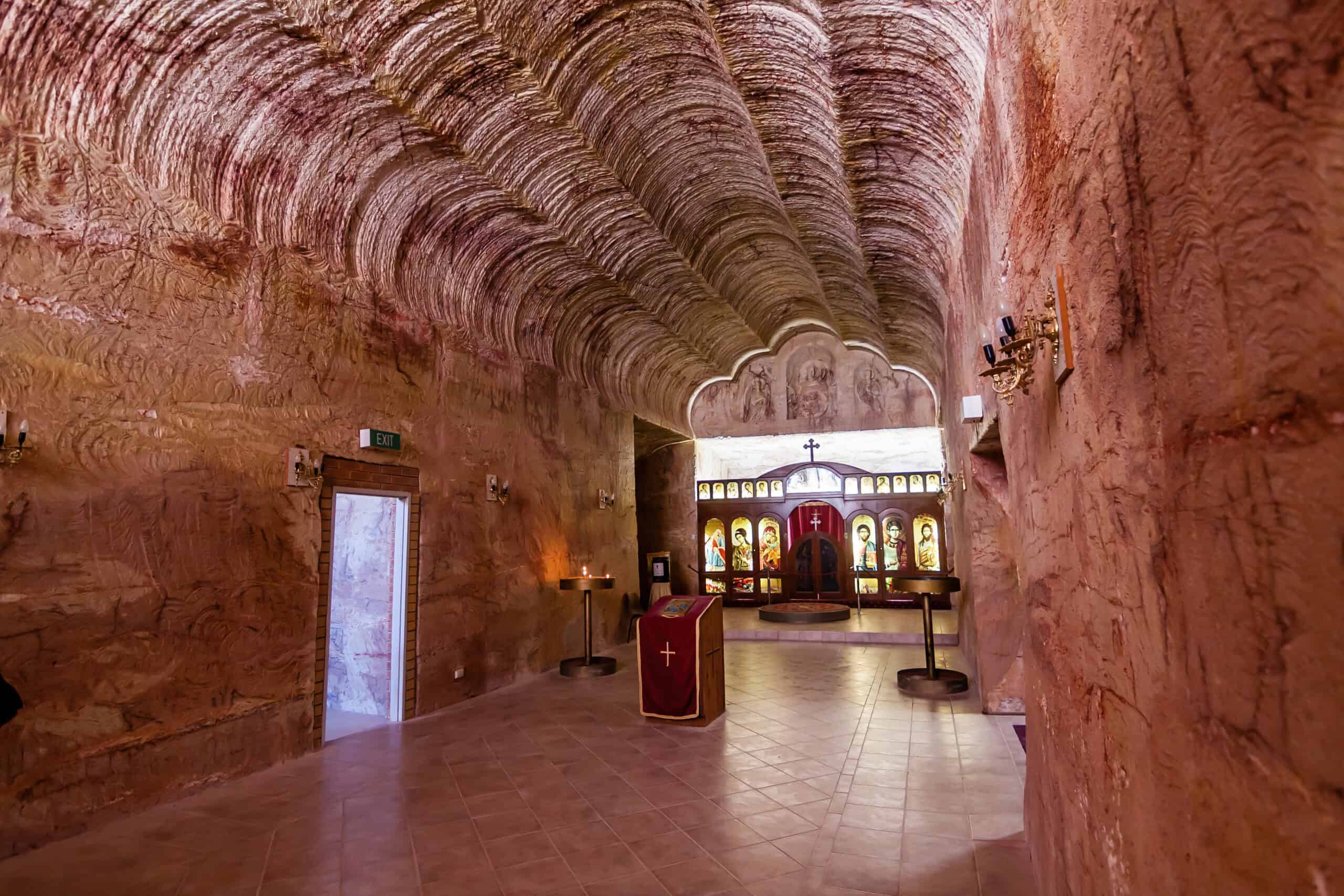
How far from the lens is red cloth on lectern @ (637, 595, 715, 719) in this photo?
7223 mm

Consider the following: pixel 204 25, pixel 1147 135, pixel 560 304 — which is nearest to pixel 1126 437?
pixel 1147 135

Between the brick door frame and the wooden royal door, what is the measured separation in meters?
11.4

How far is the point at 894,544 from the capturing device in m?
17.3

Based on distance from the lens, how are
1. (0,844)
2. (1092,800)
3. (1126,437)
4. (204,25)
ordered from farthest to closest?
(204,25) → (0,844) → (1092,800) → (1126,437)

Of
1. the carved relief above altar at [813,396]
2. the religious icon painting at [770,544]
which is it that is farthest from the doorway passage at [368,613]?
the carved relief above altar at [813,396]

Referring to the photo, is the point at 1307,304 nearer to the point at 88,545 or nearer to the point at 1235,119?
the point at 1235,119

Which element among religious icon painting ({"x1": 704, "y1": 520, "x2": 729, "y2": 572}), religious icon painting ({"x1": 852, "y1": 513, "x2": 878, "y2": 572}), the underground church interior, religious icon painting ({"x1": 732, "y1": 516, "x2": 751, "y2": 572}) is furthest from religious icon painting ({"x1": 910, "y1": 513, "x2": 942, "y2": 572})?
the underground church interior

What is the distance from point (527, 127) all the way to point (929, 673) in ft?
25.3

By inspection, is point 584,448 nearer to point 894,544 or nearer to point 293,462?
point 293,462

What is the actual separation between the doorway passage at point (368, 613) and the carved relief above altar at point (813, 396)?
461 inches

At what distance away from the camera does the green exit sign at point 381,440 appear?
734 cm

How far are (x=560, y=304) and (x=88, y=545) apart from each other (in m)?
7.40

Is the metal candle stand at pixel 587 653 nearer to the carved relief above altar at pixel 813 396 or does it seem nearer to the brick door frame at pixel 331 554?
the brick door frame at pixel 331 554

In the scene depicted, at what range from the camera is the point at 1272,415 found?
1.26 meters
